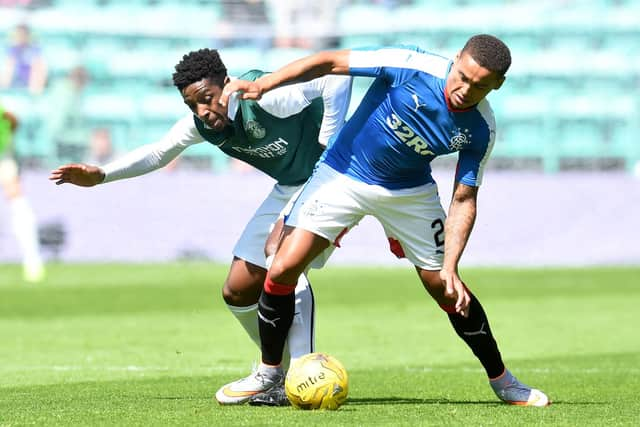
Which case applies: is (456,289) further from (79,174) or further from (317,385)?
(79,174)

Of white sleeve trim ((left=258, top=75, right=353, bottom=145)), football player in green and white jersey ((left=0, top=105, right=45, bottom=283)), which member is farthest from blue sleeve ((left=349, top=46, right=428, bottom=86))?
football player in green and white jersey ((left=0, top=105, right=45, bottom=283))

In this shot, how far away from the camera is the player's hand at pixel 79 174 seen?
7328 mm

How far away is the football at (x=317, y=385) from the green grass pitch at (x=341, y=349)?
11cm

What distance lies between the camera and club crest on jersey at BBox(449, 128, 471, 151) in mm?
6773

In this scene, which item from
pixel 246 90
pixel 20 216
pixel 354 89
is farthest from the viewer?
pixel 354 89

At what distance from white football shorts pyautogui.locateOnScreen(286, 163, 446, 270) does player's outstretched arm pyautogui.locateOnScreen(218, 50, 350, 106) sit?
72 cm

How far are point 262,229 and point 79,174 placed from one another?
45.6 inches

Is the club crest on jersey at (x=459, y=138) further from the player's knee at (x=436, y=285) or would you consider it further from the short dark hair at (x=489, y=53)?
the player's knee at (x=436, y=285)

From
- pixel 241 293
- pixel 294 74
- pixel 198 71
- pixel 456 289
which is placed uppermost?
pixel 294 74

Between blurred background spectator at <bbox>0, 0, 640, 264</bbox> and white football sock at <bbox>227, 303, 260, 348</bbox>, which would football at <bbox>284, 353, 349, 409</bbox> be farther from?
blurred background spectator at <bbox>0, 0, 640, 264</bbox>

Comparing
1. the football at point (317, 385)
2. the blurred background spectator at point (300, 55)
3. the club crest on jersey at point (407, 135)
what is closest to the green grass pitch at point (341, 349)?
the football at point (317, 385)

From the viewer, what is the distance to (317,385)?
677 centimetres

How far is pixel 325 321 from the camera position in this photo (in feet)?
42.3

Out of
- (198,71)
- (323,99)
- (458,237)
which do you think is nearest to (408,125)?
(458,237)
